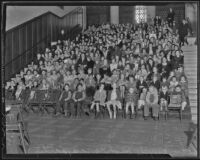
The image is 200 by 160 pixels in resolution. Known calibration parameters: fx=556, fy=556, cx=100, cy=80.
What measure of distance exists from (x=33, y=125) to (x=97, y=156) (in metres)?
1.32

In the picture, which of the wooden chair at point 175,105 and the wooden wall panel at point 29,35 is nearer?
the wooden chair at point 175,105

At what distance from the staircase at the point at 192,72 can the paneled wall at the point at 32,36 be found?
6.74 feet

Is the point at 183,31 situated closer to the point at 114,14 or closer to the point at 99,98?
the point at 114,14

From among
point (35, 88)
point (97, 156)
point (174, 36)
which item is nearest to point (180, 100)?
point (174, 36)

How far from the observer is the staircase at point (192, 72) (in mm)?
9773

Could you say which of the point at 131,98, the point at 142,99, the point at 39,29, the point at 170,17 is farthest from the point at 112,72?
the point at 39,29

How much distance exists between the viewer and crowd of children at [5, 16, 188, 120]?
10070 millimetres

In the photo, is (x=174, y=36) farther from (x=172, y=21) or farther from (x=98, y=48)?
(x=98, y=48)

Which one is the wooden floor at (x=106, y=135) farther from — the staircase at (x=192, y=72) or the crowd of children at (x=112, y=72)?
the staircase at (x=192, y=72)

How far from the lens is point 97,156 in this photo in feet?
31.9

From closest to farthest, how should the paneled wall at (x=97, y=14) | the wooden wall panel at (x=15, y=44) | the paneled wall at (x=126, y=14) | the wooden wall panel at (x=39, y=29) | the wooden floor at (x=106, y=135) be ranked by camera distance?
the wooden floor at (x=106, y=135), the paneled wall at (x=126, y=14), the paneled wall at (x=97, y=14), the wooden wall panel at (x=15, y=44), the wooden wall panel at (x=39, y=29)

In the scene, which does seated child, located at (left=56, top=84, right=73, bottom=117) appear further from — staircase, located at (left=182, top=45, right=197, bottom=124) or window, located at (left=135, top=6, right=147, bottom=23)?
staircase, located at (left=182, top=45, right=197, bottom=124)

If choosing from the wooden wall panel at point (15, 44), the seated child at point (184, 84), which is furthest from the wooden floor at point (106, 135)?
the wooden wall panel at point (15, 44)

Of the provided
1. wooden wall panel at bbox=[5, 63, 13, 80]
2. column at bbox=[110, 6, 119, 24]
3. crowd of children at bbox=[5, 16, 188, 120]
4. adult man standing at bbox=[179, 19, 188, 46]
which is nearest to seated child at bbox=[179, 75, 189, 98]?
crowd of children at bbox=[5, 16, 188, 120]
